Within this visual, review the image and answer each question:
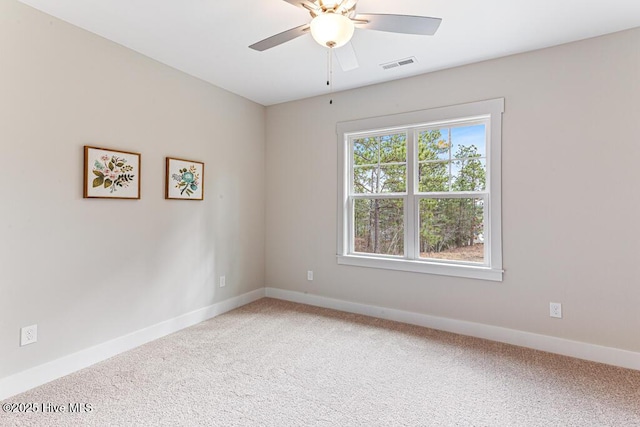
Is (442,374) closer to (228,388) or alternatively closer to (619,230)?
(228,388)

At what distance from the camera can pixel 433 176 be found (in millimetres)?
3350

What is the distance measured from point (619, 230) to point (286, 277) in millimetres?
3328

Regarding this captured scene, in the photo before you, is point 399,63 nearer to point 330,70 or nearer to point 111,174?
point 330,70

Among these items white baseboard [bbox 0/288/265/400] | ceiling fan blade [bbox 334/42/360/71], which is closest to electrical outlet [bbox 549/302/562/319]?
ceiling fan blade [bbox 334/42/360/71]

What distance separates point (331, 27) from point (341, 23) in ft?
0.19

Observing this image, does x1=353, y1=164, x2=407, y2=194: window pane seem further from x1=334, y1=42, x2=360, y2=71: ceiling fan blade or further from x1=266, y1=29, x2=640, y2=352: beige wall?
x1=334, y1=42, x2=360, y2=71: ceiling fan blade

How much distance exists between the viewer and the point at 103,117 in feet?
8.54

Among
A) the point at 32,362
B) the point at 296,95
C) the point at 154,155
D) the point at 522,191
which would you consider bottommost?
the point at 32,362

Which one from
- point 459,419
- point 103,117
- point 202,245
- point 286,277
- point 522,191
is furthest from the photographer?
point 286,277

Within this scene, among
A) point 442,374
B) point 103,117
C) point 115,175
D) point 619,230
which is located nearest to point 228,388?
point 442,374

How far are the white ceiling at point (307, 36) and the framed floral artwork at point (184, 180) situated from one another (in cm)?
93

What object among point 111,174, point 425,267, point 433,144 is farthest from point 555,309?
point 111,174

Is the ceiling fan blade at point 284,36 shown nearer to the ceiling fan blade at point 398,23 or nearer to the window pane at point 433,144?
the ceiling fan blade at point 398,23

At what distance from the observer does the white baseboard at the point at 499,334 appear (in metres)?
2.50
